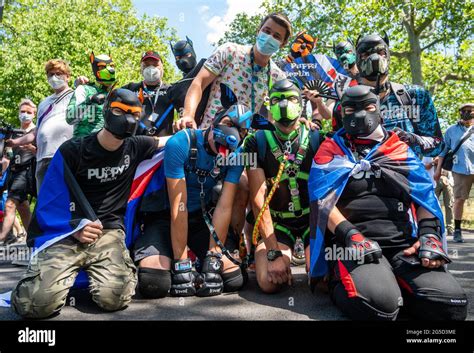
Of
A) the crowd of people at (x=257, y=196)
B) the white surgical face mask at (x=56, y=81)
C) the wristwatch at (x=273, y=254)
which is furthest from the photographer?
the white surgical face mask at (x=56, y=81)

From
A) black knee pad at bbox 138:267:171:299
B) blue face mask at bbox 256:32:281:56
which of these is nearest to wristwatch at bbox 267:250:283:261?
black knee pad at bbox 138:267:171:299

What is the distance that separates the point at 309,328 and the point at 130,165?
84.3 inches

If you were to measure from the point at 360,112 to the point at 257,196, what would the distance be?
1.26 meters

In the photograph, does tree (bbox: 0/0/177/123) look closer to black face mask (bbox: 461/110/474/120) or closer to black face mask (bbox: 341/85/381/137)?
black face mask (bbox: 461/110/474/120)

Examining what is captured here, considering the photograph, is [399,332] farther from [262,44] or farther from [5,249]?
[5,249]

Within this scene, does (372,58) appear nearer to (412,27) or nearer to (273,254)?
(273,254)

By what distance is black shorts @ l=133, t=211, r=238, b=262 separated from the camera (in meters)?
4.17

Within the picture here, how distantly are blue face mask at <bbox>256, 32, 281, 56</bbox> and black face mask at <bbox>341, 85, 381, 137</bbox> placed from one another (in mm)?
1378

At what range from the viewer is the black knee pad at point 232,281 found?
4.11 metres

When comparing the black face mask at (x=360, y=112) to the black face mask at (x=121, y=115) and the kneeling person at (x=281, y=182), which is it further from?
the black face mask at (x=121, y=115)

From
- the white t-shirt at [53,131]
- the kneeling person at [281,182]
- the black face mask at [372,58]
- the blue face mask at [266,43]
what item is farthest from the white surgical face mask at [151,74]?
the black face mask at [372,58]

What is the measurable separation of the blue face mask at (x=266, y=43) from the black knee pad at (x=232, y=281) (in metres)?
2.33

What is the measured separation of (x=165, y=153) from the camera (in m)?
4.13

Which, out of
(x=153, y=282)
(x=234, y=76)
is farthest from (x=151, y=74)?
(x=153, y=282)
